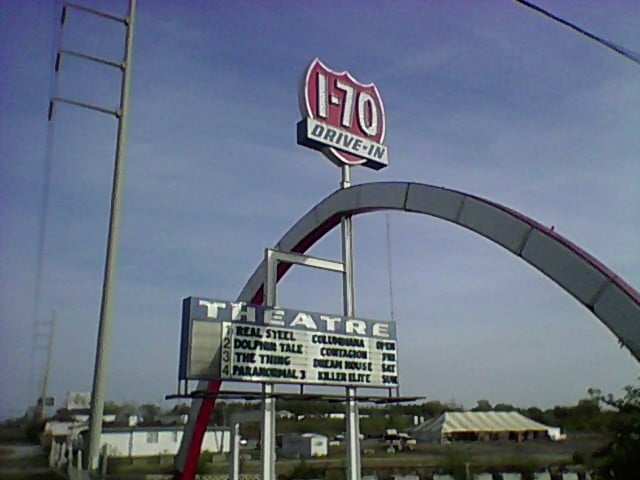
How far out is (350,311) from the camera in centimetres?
1820

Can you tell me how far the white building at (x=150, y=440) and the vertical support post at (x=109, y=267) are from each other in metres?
34.4

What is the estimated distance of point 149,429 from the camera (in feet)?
167

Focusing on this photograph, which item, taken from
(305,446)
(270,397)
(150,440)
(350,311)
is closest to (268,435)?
(270,397)

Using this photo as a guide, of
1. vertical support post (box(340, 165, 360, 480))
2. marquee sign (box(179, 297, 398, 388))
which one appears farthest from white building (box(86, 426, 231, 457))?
marquee sign (box(179, 297, 398, 388))

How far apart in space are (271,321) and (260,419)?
255 centimetres

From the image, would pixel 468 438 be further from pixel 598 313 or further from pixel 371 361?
pixel 598 313

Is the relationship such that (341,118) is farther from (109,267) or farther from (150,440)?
(150,440)

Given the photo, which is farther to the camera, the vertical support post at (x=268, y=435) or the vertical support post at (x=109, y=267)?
the vertical support post at (x=268, y=435)

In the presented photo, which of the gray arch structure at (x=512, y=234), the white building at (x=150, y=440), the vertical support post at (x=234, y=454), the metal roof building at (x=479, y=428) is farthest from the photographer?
the metal roof building at (x=479, y=428)

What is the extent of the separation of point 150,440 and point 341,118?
38060mm

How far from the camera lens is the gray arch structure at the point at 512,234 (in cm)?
1196

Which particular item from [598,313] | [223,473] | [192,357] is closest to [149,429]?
[223,473]

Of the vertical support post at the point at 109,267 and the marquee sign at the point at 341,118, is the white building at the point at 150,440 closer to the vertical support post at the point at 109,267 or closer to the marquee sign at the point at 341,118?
the marquee sign at the point at 341,118

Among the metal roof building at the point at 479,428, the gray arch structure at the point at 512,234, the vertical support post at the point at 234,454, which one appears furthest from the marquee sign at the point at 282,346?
the metal roof building at the point at 479,428
